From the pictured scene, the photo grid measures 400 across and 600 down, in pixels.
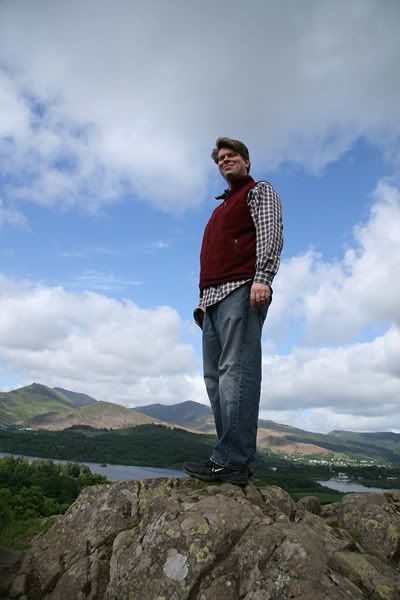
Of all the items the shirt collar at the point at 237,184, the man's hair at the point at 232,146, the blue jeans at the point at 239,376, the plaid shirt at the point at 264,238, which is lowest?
the blue jeans at the point at 239,376

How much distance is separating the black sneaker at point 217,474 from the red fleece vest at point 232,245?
113 inches

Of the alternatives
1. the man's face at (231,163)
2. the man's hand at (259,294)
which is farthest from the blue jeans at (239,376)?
the man's face at (231,163)

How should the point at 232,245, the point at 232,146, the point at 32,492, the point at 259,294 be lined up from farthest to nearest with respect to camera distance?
the point at 32,492
the point at 232,146
the point at 232,245
the point at 259,294

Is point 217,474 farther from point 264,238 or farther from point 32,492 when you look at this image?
point 32,492

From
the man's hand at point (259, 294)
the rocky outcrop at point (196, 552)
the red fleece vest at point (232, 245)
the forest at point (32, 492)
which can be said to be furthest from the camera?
the forest at point (32, 492)

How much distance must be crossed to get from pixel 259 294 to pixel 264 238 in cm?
96

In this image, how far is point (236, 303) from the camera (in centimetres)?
662

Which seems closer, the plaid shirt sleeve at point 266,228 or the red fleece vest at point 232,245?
the plaid shirt sleeve at point 266,228

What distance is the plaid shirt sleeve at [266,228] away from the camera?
6.46m

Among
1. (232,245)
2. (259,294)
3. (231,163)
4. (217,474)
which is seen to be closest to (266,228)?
(232,245)

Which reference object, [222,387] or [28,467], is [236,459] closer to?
[222,387]

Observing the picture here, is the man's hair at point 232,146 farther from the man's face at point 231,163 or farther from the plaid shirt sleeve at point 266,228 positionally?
the plaid shirt sleeve at point 266,228

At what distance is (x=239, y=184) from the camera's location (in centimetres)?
756

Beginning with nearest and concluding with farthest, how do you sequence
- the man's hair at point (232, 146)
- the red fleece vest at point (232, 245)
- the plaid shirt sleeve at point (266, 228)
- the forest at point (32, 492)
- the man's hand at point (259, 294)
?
the man's hand at point (259, 294) < the plaid shirt sleeve at point (266, 228) < the red fleece vest at point (232, 245) < the man's hair at point (232, 146) < the forest at point (32, 492)
